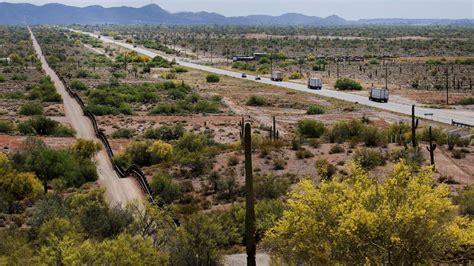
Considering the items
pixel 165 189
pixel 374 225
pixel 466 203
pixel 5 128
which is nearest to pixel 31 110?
pixel 5 128

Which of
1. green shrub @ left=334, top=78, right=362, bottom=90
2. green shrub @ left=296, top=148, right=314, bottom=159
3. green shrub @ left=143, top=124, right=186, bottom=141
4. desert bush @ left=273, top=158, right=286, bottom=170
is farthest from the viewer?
green shrub @ left=334, top=78, right=362, bottom=90

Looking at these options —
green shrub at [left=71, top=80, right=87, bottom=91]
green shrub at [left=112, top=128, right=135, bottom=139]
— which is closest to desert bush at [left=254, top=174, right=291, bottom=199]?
green shrub at [left=112, top=128, right=135, bottom=139]

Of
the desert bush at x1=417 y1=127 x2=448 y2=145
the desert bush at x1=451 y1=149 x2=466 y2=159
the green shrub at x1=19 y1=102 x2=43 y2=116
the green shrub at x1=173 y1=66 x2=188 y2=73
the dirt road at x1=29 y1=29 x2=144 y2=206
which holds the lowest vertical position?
the dirt road at x1=29 y1=29 x2=144 y2=206

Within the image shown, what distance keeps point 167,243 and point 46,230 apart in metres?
4.70

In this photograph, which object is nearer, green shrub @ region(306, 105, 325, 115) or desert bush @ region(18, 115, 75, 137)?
desert bush @ region(18, 115, 75, 137)

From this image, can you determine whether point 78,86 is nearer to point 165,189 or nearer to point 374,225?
point 165,189

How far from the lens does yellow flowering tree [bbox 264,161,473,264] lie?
45.6 feet

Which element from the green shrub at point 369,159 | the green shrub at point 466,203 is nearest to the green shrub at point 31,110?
the green shrub at point 369,159

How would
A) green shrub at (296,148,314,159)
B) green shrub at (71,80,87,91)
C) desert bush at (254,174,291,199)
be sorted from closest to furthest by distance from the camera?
desert bush at (254,174,291,199) < green shrub at (296,148,314,159) < green shrub at (71,80,87,91)

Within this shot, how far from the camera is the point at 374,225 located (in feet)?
45.5

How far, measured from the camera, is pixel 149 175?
35.9 m

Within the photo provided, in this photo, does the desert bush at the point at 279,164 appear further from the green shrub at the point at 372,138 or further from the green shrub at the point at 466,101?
the green shrub at the point at 466,101

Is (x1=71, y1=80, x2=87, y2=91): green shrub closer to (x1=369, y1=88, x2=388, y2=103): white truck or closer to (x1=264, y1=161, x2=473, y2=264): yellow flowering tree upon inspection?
(x1=369, y1=88, x2=388, y2=103): white truck

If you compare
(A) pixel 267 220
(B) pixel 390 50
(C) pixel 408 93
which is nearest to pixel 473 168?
(A) pixel 267 220
